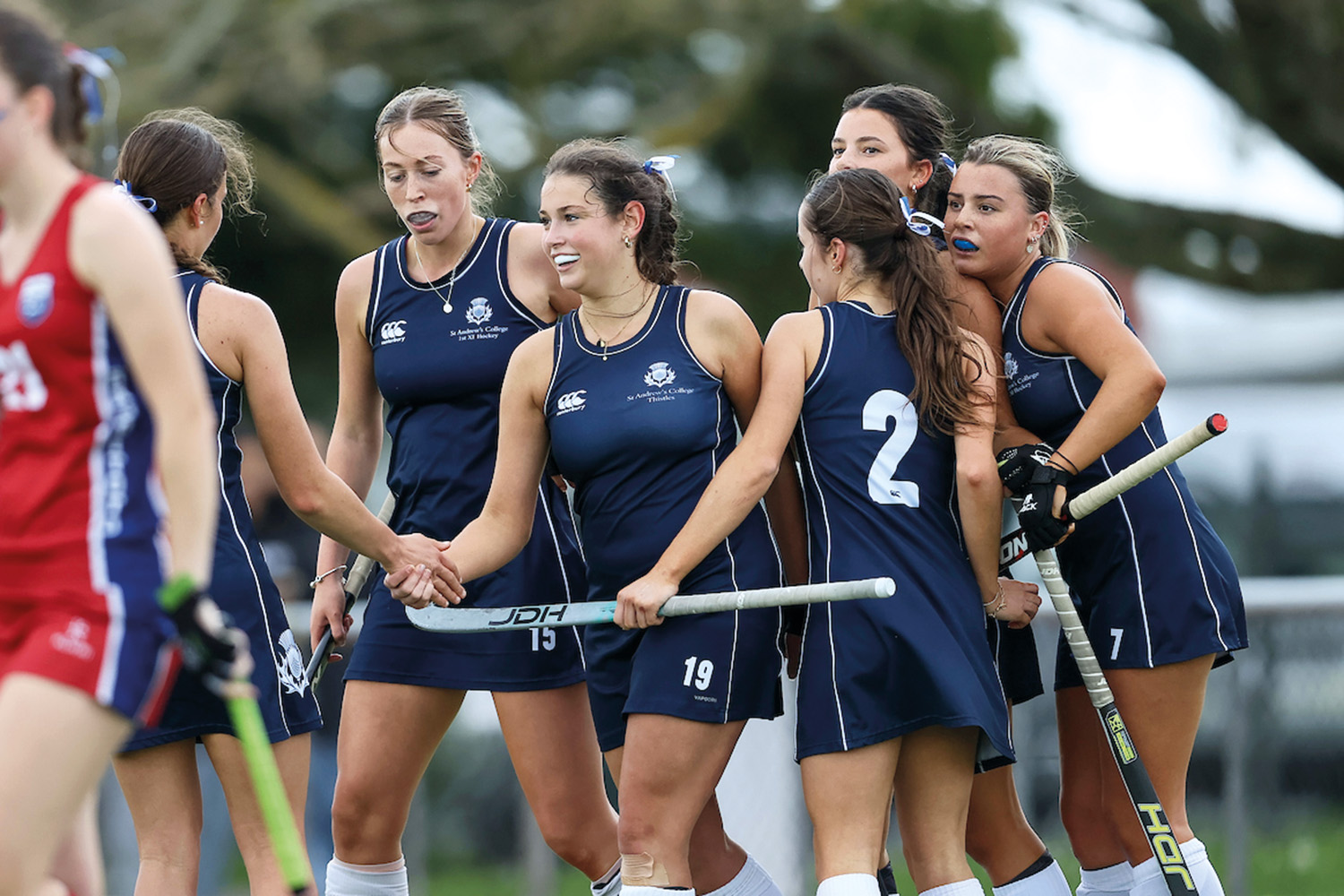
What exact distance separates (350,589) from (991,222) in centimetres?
206

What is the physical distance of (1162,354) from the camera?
542 inches

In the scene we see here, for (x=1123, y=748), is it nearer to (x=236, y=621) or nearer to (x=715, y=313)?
(x=715, y=313)

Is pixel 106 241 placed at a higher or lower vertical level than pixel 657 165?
lower

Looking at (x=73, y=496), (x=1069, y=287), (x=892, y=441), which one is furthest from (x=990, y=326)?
(x=73, y=496)

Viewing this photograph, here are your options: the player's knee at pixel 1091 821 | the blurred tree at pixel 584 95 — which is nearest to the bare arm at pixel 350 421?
the player's knee at pixel 1091 821

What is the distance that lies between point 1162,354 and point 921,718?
10869 millimetres

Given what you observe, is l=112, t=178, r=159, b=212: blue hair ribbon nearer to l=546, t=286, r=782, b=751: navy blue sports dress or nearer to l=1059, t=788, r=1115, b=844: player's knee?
l=546, t=286, r=782, b=751: navy blue sports dress

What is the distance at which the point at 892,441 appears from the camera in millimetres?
3748

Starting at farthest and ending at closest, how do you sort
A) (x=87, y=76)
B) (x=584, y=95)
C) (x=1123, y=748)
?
1. (x=584, y=95)
2. (x=1123, y=748)
3. (x=87, y=76)

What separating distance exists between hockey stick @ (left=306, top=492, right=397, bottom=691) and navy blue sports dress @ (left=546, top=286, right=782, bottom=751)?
74 cm

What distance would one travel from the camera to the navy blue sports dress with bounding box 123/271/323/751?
3.65 m

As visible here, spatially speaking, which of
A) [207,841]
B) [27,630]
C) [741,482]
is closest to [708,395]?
[741,482]

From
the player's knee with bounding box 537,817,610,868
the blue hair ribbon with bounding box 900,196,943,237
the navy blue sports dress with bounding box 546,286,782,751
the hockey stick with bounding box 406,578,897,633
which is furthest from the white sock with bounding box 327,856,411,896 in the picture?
the blue hair ribbon with bounding box 900,196,943,237

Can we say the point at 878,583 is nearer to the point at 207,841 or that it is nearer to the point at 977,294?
the point at 977,294
